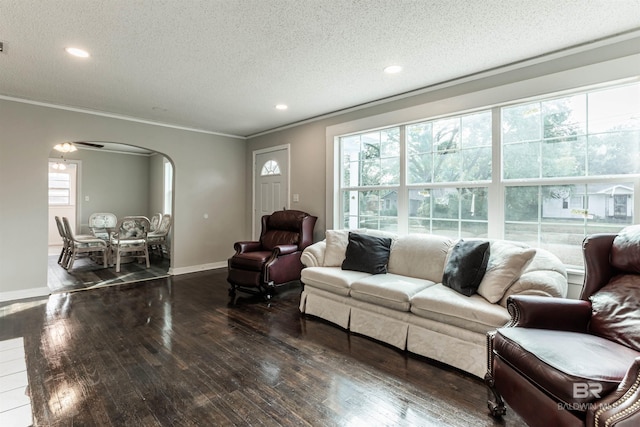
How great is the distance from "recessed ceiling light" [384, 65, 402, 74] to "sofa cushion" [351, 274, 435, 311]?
6.74 ft

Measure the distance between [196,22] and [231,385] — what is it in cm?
259

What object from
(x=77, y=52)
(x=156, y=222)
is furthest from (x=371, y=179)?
(x=156, y=222)

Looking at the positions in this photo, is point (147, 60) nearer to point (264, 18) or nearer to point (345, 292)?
point (264, 18)

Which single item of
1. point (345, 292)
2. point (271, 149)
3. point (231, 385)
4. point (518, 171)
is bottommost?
point (231, 385)

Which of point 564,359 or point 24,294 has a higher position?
point 564,359

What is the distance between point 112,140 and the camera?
4.78 meters

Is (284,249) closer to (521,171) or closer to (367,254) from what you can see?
(367,254)

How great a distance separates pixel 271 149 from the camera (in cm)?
568

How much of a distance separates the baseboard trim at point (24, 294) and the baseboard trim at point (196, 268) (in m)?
1.66

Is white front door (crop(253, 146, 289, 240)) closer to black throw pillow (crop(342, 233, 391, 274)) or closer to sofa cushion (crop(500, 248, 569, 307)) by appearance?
black throw pillow (crop(342, 233, 391, 274))

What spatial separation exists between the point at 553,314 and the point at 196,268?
17.6 ft

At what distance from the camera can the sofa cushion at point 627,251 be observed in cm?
187

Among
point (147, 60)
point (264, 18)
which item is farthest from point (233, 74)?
point (264, 18)

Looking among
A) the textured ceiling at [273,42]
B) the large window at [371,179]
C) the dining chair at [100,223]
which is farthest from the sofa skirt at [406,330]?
the dining chair at [100,223]
